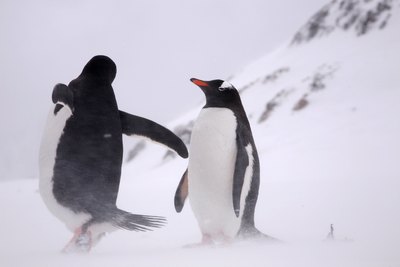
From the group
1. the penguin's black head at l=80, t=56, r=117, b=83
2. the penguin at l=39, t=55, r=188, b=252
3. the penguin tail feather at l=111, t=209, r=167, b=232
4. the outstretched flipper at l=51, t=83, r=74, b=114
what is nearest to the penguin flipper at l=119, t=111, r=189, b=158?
the penguin at l=39, t=55, r=188, b=252

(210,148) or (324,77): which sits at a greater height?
(324,77)

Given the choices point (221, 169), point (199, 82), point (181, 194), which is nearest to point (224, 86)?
point (199, 82)

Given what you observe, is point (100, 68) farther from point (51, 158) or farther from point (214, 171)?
point (214, 171)

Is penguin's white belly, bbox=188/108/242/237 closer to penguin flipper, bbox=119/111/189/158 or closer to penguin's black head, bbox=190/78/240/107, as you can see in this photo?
penguin's black head, bbox=190/78/240/107

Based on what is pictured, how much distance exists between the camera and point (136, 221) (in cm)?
121

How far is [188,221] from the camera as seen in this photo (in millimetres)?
1991

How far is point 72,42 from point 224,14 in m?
0.67

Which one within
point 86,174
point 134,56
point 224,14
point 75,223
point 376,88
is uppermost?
point 376,88

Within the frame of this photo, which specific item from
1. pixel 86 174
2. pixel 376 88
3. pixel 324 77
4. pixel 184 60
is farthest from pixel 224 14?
pixel 324 77

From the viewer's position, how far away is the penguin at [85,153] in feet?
4.50

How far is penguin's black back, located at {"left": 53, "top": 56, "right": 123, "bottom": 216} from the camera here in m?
1.41

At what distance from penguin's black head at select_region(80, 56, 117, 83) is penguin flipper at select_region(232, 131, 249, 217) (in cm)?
70

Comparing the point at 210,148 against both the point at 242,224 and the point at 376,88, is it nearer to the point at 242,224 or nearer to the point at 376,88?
the point at 242,224

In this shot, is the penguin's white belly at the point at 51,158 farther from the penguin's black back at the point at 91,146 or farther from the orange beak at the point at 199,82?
the orange beak at the point at 199,82
